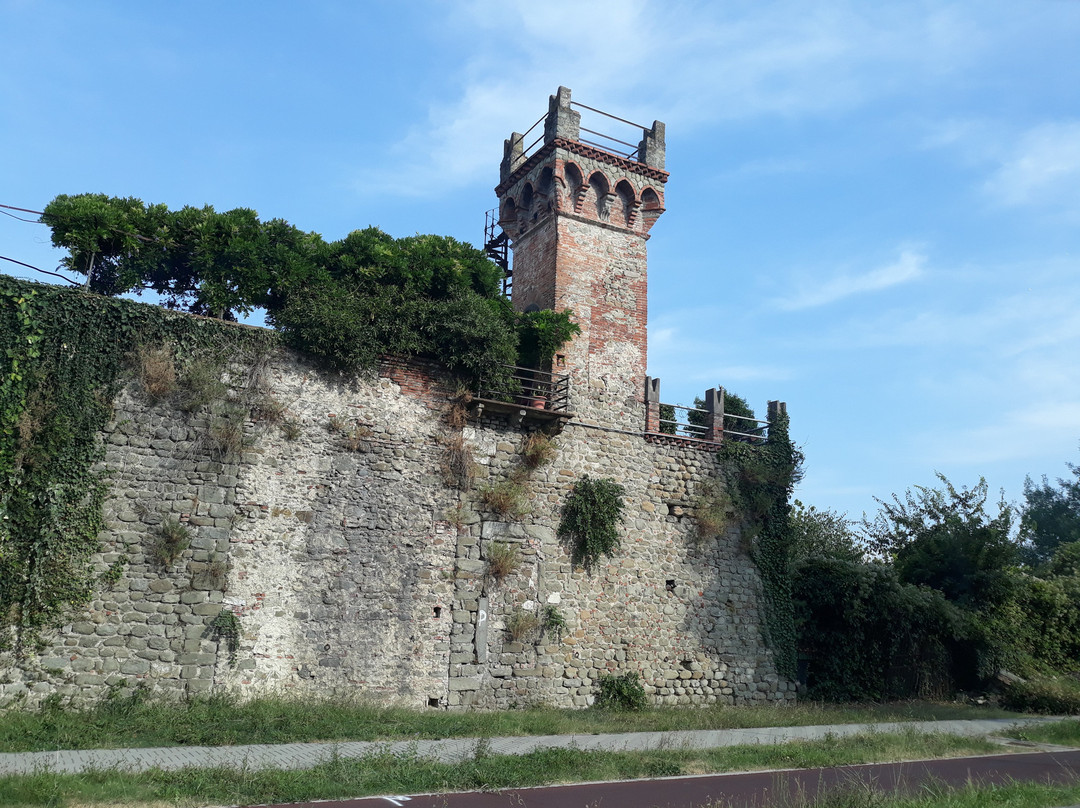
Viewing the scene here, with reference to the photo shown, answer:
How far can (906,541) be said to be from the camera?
24375 mm

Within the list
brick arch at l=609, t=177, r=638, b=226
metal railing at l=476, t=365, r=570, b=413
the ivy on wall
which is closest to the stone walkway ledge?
the ivy on wall

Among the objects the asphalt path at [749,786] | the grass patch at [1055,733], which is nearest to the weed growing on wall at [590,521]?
the asphalt path at [749,786]

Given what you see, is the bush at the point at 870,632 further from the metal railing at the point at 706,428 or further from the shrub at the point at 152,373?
the shrub at the point at 152,373

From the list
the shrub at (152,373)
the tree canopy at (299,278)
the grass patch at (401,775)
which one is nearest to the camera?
the grass patch at (401,775)

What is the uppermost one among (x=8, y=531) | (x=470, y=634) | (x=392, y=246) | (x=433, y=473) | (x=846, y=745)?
(x=392, y=246)

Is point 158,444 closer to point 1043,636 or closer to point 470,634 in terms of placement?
point 470,634

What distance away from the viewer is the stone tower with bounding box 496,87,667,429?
1898 cm

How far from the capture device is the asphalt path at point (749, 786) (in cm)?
836

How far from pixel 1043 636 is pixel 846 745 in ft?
39.5

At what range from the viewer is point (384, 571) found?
14.8m

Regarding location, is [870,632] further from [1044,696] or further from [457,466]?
[457,466]

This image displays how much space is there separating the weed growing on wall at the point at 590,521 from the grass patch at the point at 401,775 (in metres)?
5.74

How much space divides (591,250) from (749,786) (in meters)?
13.4

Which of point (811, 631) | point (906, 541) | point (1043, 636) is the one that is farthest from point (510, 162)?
point (1043, 636)
